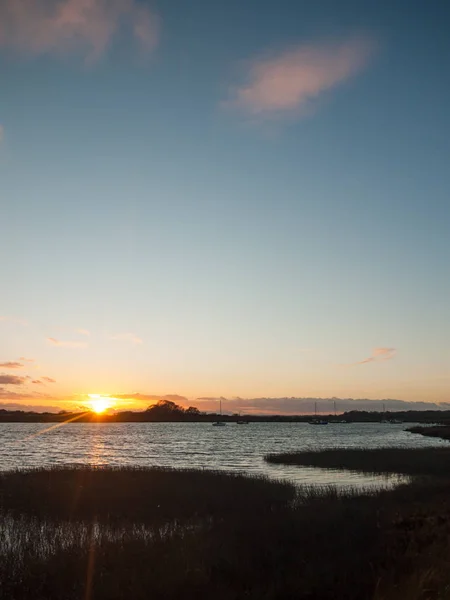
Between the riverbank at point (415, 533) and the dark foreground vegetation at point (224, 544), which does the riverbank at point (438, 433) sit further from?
the dark foreground vegetation at point (224, 544)

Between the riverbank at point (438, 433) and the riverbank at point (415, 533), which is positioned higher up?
the riverbank at point (415, 533)

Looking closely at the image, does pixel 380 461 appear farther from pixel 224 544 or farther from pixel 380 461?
pixel 224 544

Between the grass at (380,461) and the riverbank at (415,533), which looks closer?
the riverbank at (415,533)

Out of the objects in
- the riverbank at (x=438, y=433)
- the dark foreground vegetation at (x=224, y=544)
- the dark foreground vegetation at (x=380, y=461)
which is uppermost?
the dark foreground vegetation at (x=224, y=544)

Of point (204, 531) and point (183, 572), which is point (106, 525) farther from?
point (183, 572)

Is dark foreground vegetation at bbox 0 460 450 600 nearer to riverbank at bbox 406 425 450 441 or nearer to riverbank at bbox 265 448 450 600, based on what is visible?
riverbank at bbox 265 448 450 600

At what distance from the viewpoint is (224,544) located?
1839 centimetres

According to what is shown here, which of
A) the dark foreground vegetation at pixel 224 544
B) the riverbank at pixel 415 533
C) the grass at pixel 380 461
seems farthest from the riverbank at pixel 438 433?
the dark foreground vegetation at pixel 224 544

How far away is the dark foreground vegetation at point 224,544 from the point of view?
13.5m

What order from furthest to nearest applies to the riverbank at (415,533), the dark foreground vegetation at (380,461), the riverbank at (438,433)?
the riverbank at (438,433) < the dark foreground vegetation at (380,461) < the riverbank at (415,533)

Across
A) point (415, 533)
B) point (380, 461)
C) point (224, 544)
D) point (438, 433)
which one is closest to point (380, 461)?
point (380, 461)

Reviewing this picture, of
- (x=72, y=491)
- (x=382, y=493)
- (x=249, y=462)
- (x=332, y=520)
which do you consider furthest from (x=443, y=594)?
(x=249, y=462)

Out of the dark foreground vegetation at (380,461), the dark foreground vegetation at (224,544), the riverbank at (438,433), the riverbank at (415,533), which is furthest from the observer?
the riverbank at (438,433)

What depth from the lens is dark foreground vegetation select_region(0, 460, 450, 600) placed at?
13.5m
